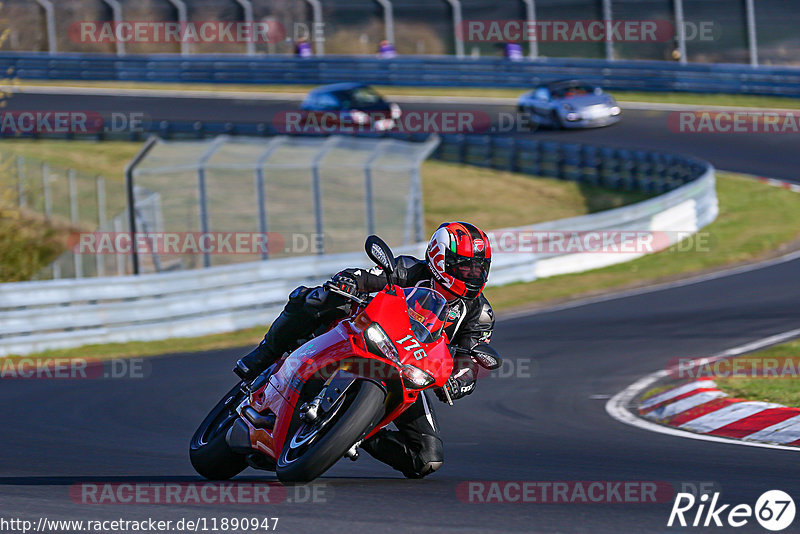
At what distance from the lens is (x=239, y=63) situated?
40.2m

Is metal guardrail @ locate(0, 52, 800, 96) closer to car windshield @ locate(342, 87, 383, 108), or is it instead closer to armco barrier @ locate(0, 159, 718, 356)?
car windshield @ locate(342, 87, 383, 108)

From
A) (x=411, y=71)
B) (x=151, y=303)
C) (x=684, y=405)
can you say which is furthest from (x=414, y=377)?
(x=411, y=71)

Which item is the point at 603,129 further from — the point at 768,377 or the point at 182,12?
the point at 768,377

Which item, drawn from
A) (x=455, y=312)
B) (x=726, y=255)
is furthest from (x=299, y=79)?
(x=455, y=312)

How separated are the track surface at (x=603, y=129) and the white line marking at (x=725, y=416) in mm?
17208

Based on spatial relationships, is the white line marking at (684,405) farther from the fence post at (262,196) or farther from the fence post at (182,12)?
the fence post at (182,12)

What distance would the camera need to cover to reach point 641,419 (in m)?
9.49

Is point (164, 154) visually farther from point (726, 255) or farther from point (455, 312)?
point (455, 312)

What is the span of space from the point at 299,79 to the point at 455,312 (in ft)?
113

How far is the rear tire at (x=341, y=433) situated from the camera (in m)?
5.44

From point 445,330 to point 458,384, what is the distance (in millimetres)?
376

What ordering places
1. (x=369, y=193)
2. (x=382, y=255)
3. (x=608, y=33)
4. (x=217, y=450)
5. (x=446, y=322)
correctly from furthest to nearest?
(x=608, y=33), (x=369, y=193), (x=217, y=450), (x=446, y=322), (x=382, y=255)

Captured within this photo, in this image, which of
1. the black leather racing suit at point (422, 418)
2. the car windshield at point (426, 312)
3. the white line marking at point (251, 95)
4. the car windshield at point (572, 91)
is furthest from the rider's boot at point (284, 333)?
the white line marking at point (251, 95)

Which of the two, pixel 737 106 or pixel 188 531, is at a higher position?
pixel 188 531
